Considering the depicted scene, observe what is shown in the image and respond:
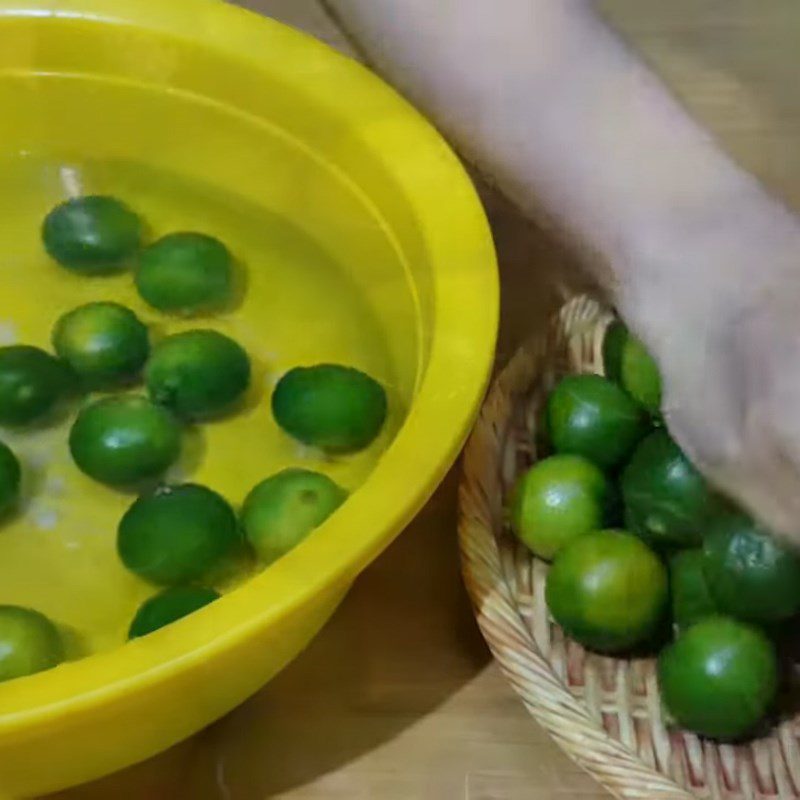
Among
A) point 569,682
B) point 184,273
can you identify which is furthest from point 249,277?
point 569,682

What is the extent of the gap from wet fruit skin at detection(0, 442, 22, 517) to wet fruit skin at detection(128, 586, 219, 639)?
0.50 feet

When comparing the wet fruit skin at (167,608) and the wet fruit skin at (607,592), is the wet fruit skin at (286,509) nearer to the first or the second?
the wet fruit skin at (167,608)

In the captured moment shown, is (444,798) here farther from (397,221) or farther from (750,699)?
(397,221)

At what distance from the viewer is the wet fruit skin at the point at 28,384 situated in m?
0.92

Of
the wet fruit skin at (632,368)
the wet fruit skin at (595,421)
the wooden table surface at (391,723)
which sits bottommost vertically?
the wooden table surface at (391,723)

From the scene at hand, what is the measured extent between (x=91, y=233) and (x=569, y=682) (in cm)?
52

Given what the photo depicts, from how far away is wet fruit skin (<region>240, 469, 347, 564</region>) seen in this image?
828 mm

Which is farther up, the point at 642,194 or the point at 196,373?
the point at 642,194

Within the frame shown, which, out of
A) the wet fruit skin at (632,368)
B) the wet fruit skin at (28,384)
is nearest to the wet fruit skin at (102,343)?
the wet fruit skin at (28,384)

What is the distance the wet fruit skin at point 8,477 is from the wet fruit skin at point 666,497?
430mm

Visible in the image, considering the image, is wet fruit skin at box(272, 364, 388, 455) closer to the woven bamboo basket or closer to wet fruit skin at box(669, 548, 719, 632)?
the woven bamboo basket

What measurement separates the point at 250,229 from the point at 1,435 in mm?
266

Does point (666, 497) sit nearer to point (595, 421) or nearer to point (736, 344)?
point (595, 421)

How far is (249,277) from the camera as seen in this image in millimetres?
1055
